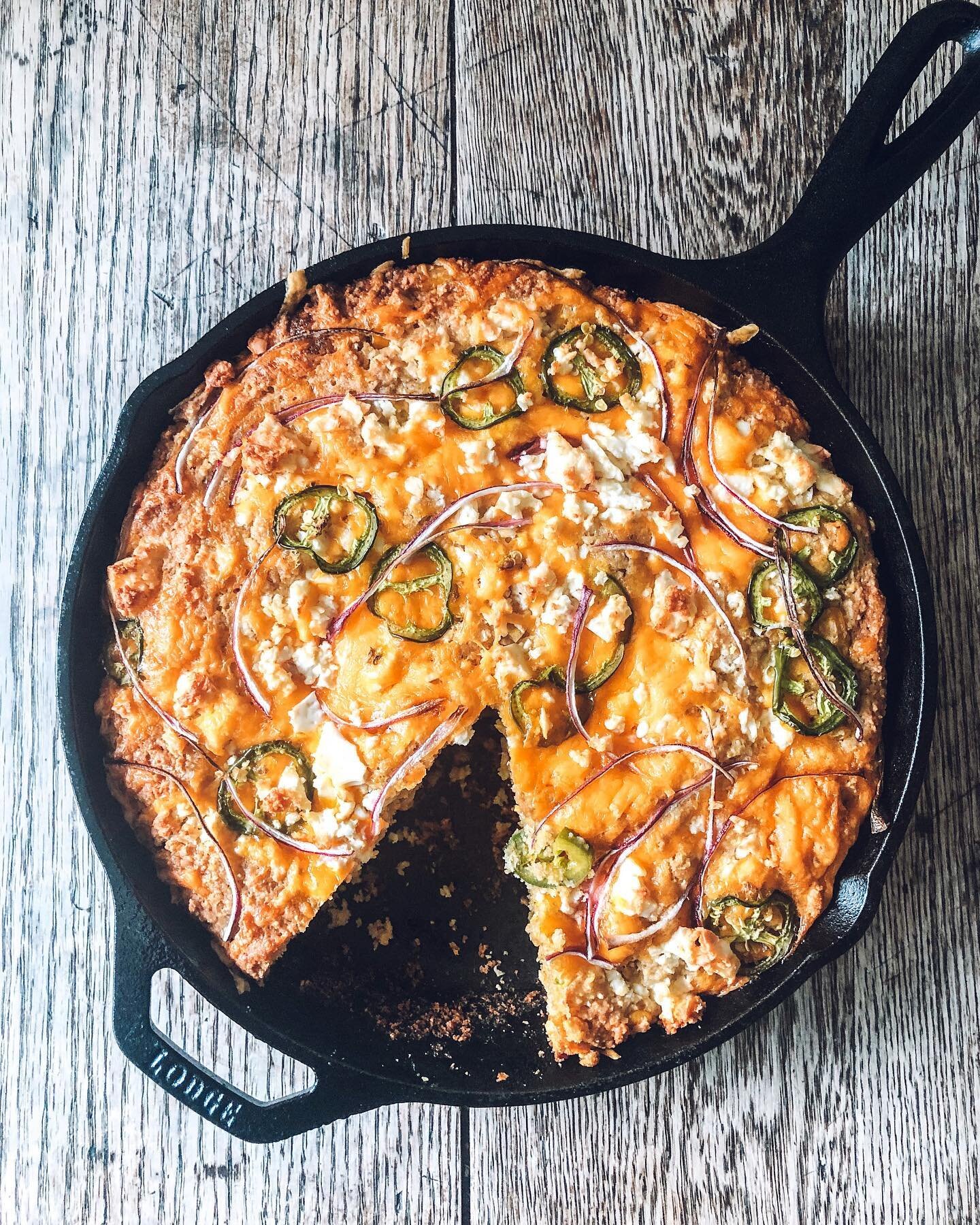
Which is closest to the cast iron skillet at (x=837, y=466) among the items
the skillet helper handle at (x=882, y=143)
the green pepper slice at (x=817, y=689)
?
the skillet helper handle at (x=882, y=143)

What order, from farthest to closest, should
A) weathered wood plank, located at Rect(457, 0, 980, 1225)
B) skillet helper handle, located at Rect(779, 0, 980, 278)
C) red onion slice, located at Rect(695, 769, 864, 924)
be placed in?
weathered wood plank, located at Rect(457, 0, 980, 1225), red onion slice, located at Rect(695, 769, 864, 924), skillet helper handle, located at Rect(779, 0, 980, 278)

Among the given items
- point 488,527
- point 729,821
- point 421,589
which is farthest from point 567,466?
point 729,821

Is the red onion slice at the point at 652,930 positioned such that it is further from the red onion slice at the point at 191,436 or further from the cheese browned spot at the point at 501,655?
the red onion slice at the point at 191,436

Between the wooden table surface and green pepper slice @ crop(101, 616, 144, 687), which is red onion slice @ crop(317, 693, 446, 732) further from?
the wooden table surface

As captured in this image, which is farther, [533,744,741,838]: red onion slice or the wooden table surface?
the wooden table surface

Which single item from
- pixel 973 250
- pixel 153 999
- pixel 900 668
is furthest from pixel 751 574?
pixel 153 999

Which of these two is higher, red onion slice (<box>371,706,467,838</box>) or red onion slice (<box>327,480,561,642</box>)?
red onion slice (<box>327,480,561,642</box>)

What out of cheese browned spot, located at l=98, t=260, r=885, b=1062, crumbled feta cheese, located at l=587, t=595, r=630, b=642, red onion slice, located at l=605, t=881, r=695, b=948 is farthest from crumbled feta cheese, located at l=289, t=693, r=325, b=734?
red onion slice, located at l=605, t=881, r=695, b=948

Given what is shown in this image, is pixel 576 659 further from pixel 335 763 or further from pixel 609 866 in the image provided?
pixel 335 763
